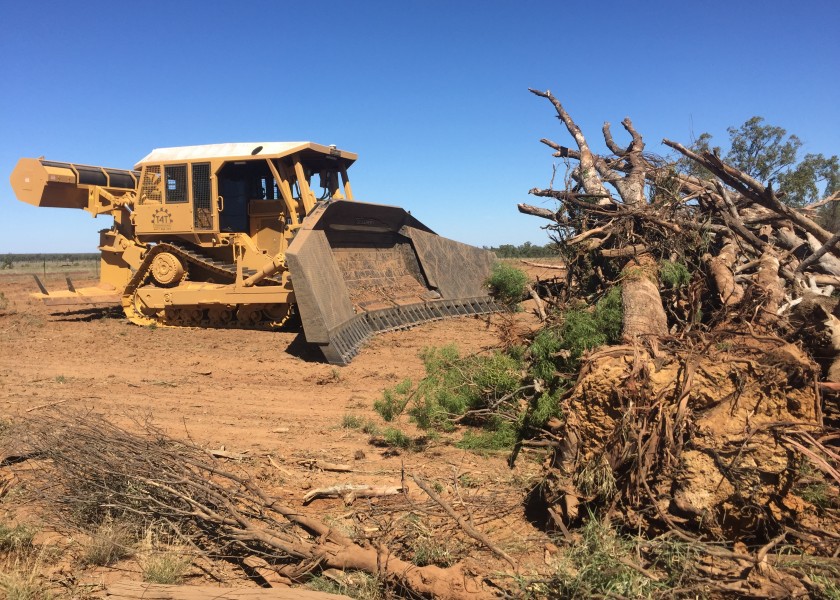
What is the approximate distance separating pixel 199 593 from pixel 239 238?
9944 millimetres

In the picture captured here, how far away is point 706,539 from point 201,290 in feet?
34.3

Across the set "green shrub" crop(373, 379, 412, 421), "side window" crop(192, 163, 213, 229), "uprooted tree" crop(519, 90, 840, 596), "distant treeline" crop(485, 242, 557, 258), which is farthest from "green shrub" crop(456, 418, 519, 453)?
"distant treeline" crop(485, 242, 557, 258)

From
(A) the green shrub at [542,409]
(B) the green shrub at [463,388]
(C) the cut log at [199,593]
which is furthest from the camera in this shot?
(B) the green shrub at [463,388]

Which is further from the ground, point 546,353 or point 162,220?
point 162,220

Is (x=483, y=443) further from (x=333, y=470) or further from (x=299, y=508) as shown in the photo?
(x=299, y=508)

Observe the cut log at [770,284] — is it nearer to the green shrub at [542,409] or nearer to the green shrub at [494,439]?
the green shrub at [542,409]

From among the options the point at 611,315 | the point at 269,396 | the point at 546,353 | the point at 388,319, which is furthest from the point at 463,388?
the point at 388,319

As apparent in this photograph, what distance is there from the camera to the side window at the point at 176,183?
12.4 meters

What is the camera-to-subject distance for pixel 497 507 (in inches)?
160

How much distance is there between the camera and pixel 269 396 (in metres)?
7.71

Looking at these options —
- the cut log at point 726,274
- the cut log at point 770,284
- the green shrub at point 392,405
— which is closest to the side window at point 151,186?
the green shrub at point 392,405

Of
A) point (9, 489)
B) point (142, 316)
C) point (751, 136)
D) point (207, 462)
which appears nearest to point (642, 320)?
point (207, 462)

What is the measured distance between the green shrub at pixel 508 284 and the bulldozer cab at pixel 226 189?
487cm

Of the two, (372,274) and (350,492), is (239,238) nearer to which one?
(372,274)
